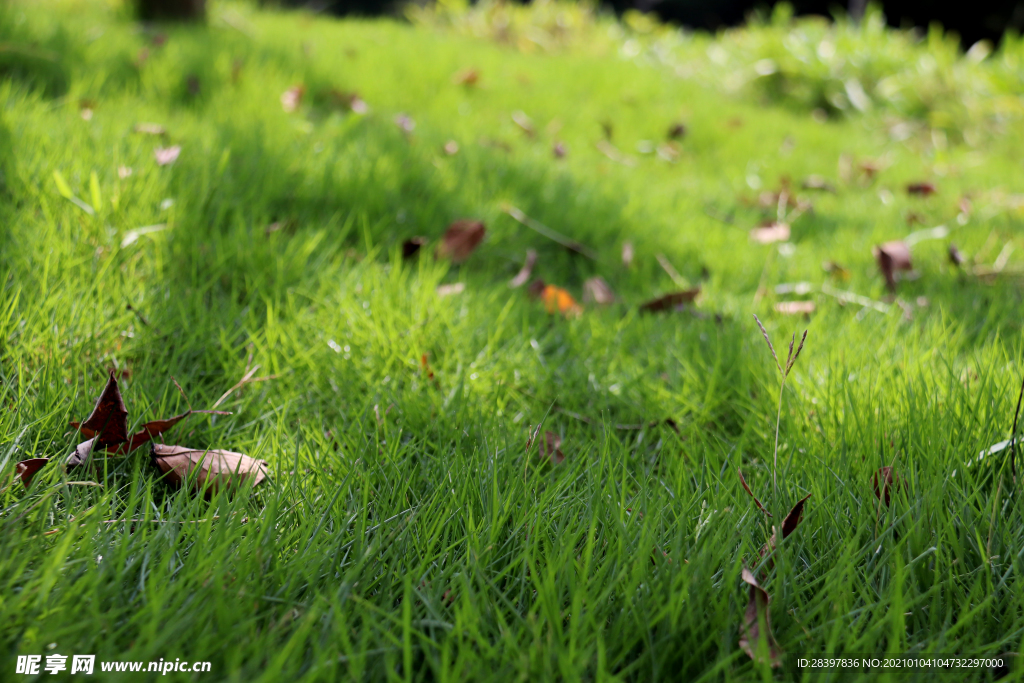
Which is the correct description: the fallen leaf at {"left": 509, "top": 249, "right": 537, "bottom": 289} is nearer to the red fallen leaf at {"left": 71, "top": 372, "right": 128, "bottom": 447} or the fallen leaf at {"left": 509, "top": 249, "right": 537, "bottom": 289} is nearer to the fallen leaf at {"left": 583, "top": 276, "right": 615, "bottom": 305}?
the fallen leaf at {"left": 583, "top": 276, "right": 615, "bottom": 305}

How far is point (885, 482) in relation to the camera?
103 centimetres

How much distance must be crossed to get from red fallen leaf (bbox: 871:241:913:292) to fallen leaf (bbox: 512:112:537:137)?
6.83 ft

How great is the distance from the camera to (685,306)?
76.6 inches

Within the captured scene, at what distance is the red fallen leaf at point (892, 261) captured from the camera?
2197 mm

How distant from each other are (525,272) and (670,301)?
0.46 m

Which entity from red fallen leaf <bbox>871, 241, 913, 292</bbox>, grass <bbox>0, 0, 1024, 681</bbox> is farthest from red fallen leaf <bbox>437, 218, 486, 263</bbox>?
red fallen leaf <bbox>871, 241, 913, 292</bbox>

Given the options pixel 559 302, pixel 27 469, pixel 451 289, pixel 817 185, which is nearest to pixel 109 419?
pixel 27 469

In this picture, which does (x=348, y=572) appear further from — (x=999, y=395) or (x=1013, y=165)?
(x=1013, y=165)

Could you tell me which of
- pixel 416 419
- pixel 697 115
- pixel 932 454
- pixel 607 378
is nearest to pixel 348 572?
pixel 416 419

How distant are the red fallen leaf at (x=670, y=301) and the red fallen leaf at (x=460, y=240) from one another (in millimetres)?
580

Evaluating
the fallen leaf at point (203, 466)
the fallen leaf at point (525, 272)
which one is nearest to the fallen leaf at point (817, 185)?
the fallen leaf at point (525, 272)

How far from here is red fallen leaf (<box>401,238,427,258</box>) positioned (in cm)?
194

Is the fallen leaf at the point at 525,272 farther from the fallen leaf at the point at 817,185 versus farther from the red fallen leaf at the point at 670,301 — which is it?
the fallen leaf at the point at 817,185

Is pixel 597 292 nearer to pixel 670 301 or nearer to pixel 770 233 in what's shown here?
pixel 670 301
